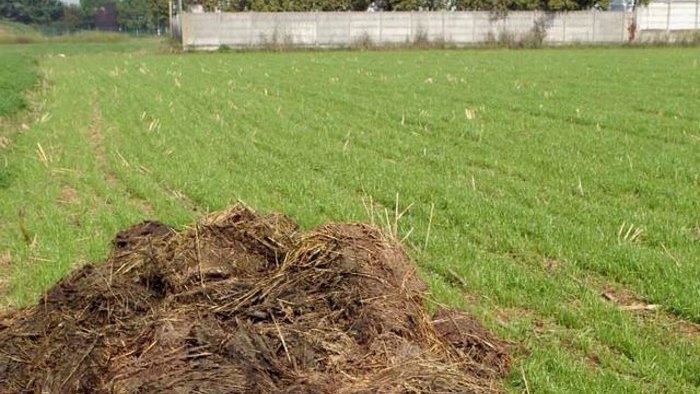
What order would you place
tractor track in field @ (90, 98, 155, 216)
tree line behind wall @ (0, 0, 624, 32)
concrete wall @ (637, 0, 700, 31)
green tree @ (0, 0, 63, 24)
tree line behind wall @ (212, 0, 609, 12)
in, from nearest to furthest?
tractor track in field @ (90, 98, 155, 216), tree line behind wall @ (212, 0, 609, 12), tree line behind wall @ (0, 0, 624, 32), concrete wall @ (637, 0, 700, 31), green tree @ (0, 0, 63, 24)

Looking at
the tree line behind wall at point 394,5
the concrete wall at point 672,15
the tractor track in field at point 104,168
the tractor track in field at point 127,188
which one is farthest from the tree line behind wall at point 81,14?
the tractor track in field at point 127,188

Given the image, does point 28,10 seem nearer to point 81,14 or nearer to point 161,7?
point 81,14

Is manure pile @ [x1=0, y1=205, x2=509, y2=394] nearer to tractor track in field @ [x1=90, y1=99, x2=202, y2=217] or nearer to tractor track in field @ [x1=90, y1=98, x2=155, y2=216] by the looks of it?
tractor track in field @ [x1=90, y1=99, x2=202, y2=217]

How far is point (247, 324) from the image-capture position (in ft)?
13.8

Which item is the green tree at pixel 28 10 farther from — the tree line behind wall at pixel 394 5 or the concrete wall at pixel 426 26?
the concrete wall at pixel 426 26

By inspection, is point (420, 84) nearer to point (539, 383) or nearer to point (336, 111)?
point (336, 111)

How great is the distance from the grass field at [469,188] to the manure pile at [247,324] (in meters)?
0.87

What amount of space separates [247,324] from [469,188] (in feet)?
18.0

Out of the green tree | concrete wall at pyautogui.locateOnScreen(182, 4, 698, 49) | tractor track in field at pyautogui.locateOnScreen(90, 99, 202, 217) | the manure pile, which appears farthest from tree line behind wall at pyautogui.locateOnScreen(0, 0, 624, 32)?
the manure pile

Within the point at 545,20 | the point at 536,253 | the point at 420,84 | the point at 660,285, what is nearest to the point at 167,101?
the point at 420,84

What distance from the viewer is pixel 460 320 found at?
504 centimetres

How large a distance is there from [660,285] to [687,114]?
942cm

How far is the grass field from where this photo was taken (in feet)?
17.9

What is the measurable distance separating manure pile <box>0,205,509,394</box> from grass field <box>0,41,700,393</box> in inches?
34.3
